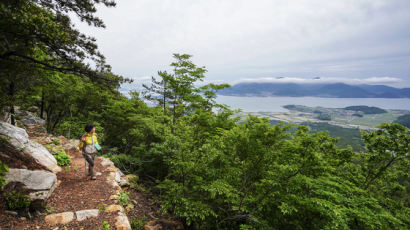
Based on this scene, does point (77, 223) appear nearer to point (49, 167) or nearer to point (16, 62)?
point (49, 167)

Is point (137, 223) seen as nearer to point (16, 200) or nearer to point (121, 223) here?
point (121, 223)

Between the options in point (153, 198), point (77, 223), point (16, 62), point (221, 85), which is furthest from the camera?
point (221, 85)

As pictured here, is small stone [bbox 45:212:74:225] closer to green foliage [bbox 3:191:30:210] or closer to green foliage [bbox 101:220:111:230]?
green foliage [bbox 3:191:30:210]

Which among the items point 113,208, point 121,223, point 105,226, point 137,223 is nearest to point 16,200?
point 105,226

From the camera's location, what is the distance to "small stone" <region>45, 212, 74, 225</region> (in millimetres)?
4194

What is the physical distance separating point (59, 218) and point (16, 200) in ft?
3.50

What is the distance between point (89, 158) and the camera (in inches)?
246

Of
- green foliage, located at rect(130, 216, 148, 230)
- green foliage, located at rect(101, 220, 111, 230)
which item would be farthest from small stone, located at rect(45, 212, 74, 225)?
green foliage, located at rect(130, 216, 148, 230)

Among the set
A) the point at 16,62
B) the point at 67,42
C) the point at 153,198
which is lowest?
the point at 153,198

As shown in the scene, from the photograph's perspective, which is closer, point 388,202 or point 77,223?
point 77,223

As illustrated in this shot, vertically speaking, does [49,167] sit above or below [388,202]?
above

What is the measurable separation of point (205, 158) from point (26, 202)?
5370 mm

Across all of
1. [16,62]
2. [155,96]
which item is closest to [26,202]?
[16,62]

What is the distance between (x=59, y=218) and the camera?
434 cm
